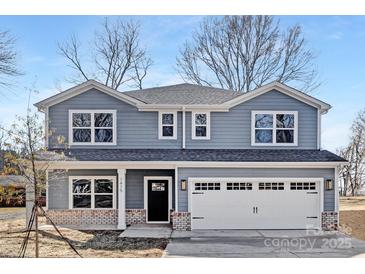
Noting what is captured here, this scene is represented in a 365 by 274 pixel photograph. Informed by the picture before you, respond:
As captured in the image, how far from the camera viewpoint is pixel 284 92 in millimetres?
13242

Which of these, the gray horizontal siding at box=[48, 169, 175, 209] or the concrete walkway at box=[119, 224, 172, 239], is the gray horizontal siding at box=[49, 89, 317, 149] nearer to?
the gray horizontal siding at box=[48, 169, 175, 209]

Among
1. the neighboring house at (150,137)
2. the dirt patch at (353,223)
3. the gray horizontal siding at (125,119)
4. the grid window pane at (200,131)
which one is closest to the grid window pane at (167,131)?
the neighboring house at (150,137)

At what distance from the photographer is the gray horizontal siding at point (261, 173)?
12.0 m

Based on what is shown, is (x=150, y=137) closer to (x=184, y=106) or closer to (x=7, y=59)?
(x=184, y=106)

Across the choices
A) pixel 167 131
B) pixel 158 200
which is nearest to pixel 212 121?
pixel 167 131

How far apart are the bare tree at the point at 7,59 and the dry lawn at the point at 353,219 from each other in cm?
1145

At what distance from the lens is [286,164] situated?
12.0m

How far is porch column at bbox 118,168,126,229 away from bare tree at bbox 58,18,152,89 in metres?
5.21

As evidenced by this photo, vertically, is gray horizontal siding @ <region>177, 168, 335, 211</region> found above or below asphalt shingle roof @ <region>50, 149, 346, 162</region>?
below

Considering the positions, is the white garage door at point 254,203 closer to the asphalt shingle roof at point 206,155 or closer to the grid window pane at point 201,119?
the asphalt shingle roof at point 206,155

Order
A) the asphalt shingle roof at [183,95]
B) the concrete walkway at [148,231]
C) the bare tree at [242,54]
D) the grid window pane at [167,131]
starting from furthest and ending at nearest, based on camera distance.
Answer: the bare tree at [242,54], the asphalt shingle roof at [183,95], the grid window pane at [167,131], the concrete walkway at [148,231]

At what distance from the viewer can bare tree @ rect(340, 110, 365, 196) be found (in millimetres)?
19139

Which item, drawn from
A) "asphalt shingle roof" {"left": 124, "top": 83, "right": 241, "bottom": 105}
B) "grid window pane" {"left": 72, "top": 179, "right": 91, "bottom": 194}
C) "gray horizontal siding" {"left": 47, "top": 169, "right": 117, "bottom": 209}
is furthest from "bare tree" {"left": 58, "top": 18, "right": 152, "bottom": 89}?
"grid window pane" {"left": 72, "top": 179, "right": 91, "bottom": 194}

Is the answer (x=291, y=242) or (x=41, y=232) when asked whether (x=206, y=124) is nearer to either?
(x=291, y=242)
